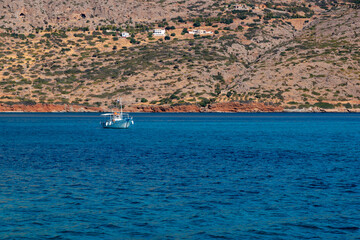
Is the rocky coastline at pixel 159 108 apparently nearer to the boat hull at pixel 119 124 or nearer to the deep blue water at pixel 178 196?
the boat hull at pixel 119 124

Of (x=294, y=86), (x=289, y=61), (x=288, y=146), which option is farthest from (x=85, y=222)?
(x=289, y=61)

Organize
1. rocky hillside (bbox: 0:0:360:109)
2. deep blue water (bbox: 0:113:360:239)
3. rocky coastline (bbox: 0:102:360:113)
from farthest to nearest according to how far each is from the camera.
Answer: rocky coastline (bbox: 0:102:360:113) → rocky hillside (bbox: 0:0:360:109) → deep blue water (bbox: 0:113:360:239)

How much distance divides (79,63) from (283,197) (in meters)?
168

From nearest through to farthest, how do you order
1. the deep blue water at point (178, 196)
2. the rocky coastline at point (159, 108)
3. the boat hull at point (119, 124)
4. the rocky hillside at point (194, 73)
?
the deep blue water at point (178, 196) → the boat hull at point (119, 124) → the rocky hillside at point (194, 73) → the rocky coastline at point (159, 108)

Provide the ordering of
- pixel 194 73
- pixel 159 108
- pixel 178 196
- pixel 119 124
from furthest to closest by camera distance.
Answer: pixel 194 73
pixel 159 108
pixel 119 124
pixel 178 196

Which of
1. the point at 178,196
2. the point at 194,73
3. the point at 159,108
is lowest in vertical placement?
the point at 178,196

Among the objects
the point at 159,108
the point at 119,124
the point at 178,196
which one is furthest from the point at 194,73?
the point at 178,196

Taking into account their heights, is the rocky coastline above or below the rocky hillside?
below

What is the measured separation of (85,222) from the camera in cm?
2316

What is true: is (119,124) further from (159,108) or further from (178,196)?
(178,196)

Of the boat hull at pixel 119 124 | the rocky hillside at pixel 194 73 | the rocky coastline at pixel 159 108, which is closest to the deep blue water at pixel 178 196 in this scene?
the boat hull at pixel 119 124

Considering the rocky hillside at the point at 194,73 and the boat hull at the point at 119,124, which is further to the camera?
the rocky hillside at the point at 194,73

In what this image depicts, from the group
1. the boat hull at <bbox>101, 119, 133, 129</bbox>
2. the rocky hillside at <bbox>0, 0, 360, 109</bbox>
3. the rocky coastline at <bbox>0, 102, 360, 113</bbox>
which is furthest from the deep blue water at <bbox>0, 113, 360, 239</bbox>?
the rocky hillside at <bbox>0, 0, 360, 109</bbox>

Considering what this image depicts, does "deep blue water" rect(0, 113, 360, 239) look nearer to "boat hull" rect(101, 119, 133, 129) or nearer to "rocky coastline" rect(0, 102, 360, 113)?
"boat hull" rect(101, 119, 133, 129)
